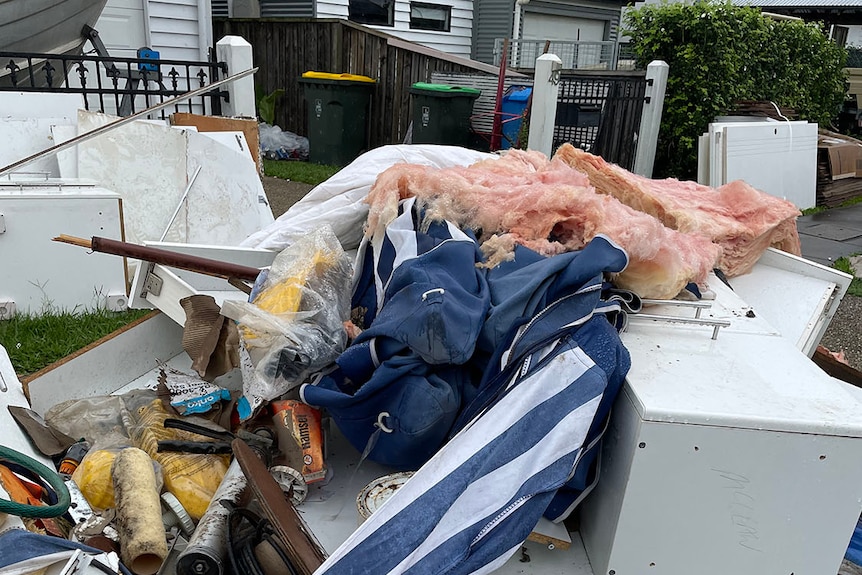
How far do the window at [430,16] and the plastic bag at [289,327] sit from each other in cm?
1035

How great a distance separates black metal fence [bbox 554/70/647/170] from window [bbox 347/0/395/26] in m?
4.94

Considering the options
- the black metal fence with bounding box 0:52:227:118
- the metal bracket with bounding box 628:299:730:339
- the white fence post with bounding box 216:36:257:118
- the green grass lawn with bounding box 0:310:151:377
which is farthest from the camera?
the white fence post with bounding box 216:36:257:118

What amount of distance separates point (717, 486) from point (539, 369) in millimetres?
459

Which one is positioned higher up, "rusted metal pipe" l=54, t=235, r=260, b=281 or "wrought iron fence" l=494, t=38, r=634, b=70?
"wrought iron fence" l=494, t=38, r=634, b=70

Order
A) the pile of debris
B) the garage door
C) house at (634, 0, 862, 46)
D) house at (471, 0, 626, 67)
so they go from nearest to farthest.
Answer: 1. the pile of debris
2. house at (471, 0, 626, 67)
3. the garage door
4. house at (634, 0, 862, 46)

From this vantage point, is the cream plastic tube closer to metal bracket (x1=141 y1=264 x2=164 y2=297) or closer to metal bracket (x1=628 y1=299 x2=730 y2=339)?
metal bracket (x1=141 y1=264 x2=164 y2=297)

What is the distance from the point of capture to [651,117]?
694cm

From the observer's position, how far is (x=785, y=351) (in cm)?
176

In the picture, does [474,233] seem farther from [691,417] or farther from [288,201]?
[288,201]

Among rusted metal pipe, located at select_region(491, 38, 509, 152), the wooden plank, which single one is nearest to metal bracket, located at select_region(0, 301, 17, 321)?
the wooden plank

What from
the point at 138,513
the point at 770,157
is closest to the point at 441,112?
the point at 770,157

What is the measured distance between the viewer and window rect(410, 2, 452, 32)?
37.5 feet


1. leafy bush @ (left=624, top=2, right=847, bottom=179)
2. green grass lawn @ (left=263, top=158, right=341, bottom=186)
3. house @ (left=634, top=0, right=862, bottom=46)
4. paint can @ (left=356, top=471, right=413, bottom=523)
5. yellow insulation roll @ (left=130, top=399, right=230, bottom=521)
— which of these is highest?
house @ (left=634, top=0, right=862, bottom=46)

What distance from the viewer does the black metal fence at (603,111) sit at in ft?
23.1
